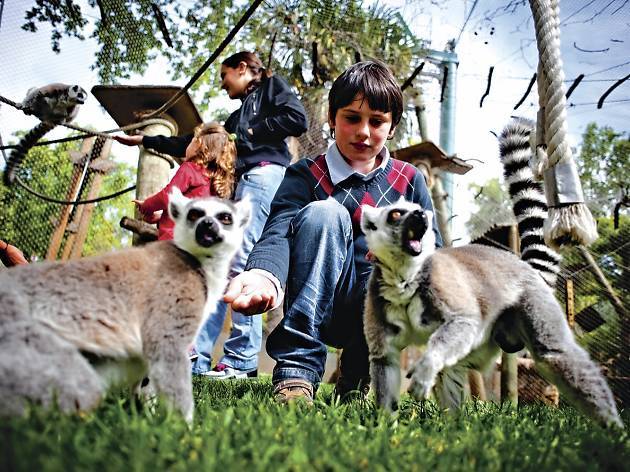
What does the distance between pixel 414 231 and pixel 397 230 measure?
0.09 metres

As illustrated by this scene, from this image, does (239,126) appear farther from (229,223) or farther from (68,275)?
(68,275)

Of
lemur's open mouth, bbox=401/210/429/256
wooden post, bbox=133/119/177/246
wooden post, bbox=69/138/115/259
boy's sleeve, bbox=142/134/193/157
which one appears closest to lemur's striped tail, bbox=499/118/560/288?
lemur's open mouth, bbox=401/210/429/256

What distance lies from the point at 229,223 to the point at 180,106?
132 inches

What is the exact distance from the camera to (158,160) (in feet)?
15.9

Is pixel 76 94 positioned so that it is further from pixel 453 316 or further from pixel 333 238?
pixel 453 316

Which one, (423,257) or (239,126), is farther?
(239,126)

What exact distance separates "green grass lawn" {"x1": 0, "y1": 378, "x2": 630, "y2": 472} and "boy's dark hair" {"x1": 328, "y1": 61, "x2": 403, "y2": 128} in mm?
1674

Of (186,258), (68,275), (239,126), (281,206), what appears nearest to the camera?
(68,275)

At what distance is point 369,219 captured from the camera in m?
2.48

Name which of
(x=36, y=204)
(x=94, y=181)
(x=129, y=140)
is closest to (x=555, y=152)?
(x=129, y=140)

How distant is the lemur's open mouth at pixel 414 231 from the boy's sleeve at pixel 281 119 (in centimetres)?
217

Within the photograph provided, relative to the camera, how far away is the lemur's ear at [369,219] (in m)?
2.46

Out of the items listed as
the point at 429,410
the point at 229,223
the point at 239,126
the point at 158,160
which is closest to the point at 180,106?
the point at 158,160

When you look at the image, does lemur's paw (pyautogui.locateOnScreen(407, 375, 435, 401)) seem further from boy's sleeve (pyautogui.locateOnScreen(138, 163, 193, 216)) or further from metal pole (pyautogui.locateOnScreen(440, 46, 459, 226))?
metal pole (pyautogui.locateOnScreen(440, 46, 459, 226))
